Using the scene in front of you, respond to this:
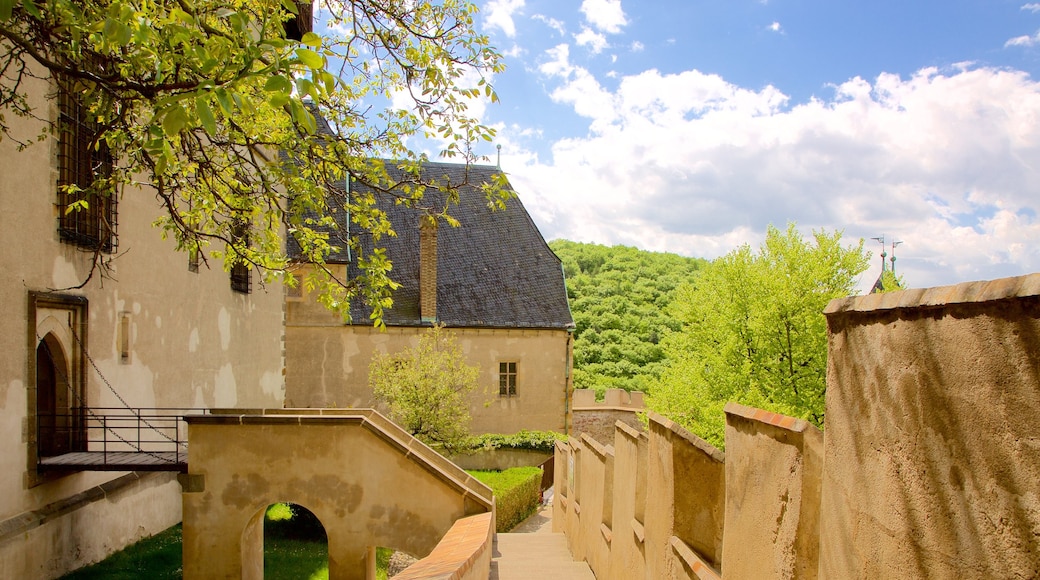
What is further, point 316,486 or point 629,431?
point 316,486

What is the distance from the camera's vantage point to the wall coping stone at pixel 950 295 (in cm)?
175

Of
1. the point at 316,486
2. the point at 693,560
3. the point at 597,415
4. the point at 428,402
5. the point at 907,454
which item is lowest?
the point at 597,415

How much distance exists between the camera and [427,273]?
1198 inches

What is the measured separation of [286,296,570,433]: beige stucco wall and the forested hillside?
20.8 meters

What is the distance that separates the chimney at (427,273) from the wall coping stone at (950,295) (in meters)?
28.1

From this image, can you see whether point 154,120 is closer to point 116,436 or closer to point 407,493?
point 407,493

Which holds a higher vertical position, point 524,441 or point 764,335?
point 764,335

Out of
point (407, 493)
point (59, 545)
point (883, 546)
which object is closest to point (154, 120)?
point (883, 546)

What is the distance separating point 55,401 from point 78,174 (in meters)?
3.83

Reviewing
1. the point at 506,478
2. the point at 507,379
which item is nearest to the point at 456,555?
the point at 506,478

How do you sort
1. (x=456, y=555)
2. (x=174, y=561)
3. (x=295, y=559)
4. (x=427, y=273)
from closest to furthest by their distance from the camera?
(x=456, y=555) < (x=174, y=561) < (x=295, y=559) < (x=427, y=273)

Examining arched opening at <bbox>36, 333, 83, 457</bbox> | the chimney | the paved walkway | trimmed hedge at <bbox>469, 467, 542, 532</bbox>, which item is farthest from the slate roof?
arched opening at <bbox>36, 333, 83, 457</bbox>

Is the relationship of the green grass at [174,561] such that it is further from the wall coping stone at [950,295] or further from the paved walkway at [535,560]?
the wall coping stone at [950,295]

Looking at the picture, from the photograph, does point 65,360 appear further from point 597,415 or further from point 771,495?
point 597,415
